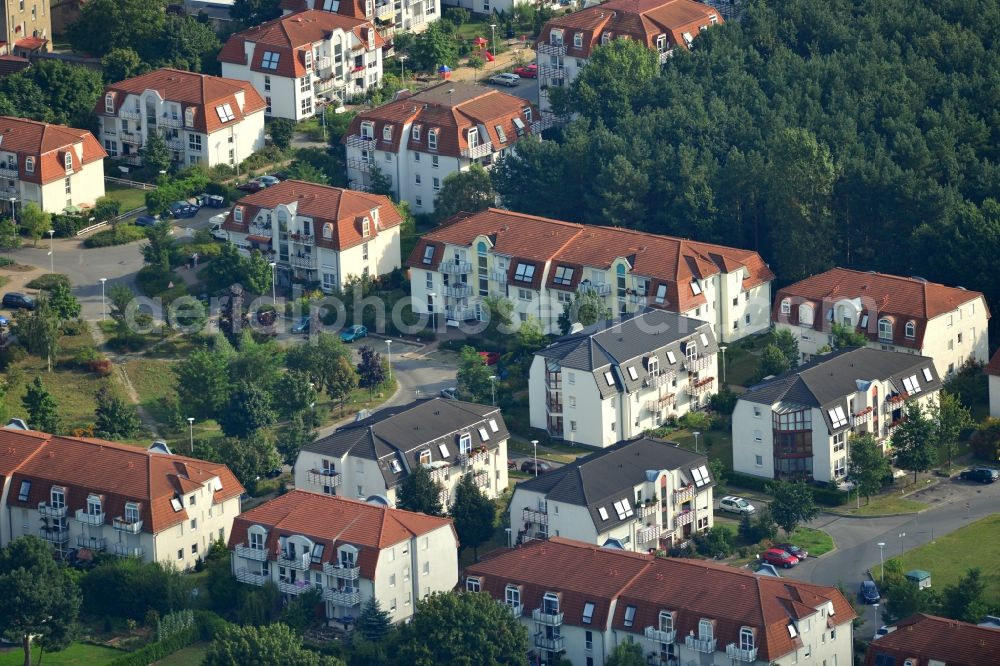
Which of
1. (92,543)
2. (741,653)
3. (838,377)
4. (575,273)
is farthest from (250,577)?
(575,273)

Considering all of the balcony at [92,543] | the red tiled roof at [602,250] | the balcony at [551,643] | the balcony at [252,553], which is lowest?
the balcony at [92,543]

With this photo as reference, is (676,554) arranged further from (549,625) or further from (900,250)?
(900,250)

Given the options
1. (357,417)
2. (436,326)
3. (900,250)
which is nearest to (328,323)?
(436,326)

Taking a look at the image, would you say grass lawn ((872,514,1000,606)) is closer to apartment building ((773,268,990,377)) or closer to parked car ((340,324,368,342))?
apartment building ((773,268,990,377))

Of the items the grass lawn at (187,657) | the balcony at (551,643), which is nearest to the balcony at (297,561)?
the grass lawn at (187,657)

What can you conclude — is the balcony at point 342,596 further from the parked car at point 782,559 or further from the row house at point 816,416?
the row house at point 816,416

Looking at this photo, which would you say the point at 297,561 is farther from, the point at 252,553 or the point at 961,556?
the point at 961,556

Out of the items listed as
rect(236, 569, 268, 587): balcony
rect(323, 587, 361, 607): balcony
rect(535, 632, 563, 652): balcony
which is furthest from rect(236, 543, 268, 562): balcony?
rect(535, 632, 563, 652): balcony
